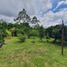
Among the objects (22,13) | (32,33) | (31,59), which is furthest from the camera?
(22,13)

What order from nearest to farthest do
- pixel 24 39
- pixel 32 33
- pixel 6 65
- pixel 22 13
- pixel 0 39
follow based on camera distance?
1. pixel 6 65
2. pixel 0 39
3. pixel 24 39
4. pixel 32 33
5. pixel 22 13

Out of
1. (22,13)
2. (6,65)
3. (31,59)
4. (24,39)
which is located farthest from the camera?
(22,13)

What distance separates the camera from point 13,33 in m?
81.6

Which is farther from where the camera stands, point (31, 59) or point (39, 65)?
point (31, 59)

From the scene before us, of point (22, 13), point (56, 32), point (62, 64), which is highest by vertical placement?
point (22, 13)

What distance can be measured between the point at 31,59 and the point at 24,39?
1337 inches

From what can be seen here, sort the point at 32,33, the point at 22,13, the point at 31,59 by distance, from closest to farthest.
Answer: the point at 31,59
the point at 32,33
the point at 22,13

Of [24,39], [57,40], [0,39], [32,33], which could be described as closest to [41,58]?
[0,39]

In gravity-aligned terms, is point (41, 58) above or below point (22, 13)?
below

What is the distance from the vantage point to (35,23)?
116375mm

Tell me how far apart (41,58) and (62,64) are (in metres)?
2.75

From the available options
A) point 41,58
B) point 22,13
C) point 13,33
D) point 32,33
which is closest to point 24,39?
point 32,33

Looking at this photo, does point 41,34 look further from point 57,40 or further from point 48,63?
point 48,63

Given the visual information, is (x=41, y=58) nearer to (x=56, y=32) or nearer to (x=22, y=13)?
(x=56, y=32)
